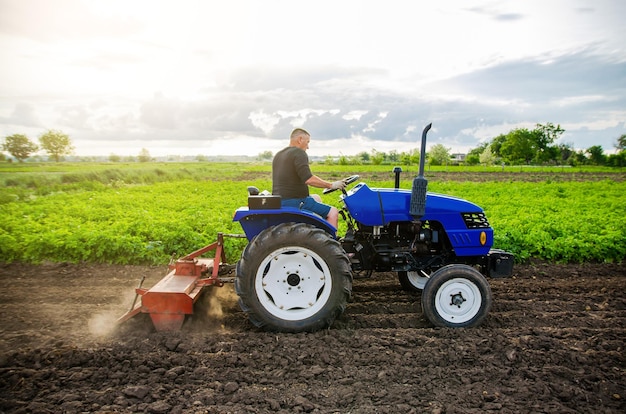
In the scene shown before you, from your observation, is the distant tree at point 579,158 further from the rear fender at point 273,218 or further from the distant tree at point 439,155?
the rear fender at point 273,218

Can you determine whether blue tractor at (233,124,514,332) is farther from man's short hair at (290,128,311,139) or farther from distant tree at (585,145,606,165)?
distant tree at (585,145,606,165)

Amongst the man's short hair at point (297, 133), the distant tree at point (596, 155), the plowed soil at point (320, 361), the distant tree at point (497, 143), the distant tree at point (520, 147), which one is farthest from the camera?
the distant tree at point (497, 143)

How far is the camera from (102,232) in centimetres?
736

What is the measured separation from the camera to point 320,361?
362 centimetres

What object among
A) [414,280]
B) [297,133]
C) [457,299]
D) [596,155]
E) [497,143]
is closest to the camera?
[457,299]

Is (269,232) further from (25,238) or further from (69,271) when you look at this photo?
(25,238)

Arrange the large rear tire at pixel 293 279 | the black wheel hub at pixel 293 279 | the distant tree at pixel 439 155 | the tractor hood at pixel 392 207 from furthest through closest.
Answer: the distant tree at pixel 439 155 < the tractor hood at pixel 392 207 < the black wheel hub at pixel 293 279 < the large rear tire at pixel 293 279

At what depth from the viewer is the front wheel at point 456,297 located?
13.8ft

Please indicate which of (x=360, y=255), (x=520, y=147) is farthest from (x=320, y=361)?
(x=520, y=147)

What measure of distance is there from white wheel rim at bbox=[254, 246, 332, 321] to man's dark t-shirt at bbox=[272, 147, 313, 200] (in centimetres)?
66

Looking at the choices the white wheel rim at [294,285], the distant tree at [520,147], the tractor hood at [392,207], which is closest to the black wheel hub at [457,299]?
the tractor hood at [392,207]

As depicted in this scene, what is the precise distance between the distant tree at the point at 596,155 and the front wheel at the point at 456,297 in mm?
75189

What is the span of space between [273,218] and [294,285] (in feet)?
2.26

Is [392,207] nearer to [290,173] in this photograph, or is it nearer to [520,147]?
[290,173]
